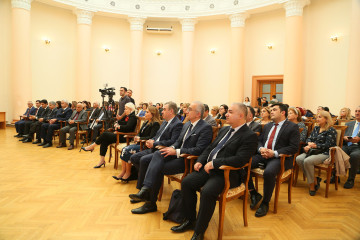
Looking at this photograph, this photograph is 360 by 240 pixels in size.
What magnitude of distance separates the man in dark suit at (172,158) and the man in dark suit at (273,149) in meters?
0.78

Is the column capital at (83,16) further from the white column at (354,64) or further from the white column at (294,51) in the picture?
Result: the white column at (354,64)

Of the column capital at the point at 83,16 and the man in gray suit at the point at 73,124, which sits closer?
the man in gray suit at the point at 73,124

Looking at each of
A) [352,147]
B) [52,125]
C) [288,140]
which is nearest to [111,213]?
[288,140]

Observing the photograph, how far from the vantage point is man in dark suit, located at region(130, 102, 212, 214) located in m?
3.07

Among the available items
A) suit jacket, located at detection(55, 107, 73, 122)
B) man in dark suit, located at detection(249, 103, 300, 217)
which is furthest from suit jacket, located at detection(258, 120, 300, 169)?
suit jacket, located at detection(55, 107, 73, 122)

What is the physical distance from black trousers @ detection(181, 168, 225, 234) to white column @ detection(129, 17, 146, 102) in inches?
398

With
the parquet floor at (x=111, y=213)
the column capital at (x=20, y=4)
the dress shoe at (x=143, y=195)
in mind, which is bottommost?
the parquet floor at (x=111, y=213)

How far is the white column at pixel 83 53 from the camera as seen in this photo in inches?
452

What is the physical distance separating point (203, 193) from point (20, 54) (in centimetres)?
1048

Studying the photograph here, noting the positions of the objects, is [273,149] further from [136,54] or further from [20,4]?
[20,4]

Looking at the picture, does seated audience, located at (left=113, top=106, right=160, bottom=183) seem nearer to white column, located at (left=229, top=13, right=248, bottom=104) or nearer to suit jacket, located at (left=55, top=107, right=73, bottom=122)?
suit jacket, located at (left=55, top=107, right=73, bottom=122)

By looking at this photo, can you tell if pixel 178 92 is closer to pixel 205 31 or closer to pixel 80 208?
pixel 205 31

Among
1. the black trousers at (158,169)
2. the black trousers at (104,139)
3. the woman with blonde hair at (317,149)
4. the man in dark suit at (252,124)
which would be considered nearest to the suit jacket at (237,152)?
the black trousers at (158,169)

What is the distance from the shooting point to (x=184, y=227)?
2.62m
